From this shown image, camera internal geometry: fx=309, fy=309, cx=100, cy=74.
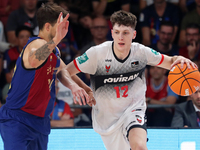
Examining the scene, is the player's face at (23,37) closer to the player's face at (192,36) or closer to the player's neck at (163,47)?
the player's neck at (163,47)

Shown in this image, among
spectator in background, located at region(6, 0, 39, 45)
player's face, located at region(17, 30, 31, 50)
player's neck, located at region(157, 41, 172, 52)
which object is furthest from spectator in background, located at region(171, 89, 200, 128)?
spectator in background, located at region(6, 0, 39, 45)

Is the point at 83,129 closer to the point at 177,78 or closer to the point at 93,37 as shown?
the point at 177,78

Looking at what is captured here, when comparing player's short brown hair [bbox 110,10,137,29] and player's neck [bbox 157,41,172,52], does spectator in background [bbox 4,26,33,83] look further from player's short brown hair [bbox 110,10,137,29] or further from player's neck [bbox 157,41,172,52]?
player's short brown hair [bbox 110,10,137,29]

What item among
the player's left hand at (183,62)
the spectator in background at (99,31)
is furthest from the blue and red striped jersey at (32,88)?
the spectator in background at (99,31)

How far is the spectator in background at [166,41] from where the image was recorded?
7016 millimetres

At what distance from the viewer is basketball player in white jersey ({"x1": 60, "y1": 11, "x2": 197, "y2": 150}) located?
13.3 feet

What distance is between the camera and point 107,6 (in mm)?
7590

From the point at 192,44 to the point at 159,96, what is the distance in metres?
1.44

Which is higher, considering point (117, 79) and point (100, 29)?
point (100, 29)

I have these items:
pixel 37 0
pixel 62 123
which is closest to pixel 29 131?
pixel 62 123

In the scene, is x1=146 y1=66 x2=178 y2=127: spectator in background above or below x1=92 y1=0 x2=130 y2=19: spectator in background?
below

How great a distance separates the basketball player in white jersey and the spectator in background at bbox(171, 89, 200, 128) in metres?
1.69

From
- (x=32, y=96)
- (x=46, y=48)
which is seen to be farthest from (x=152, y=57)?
(x=32, y=96)

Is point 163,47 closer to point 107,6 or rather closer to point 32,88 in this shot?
point 107,6
